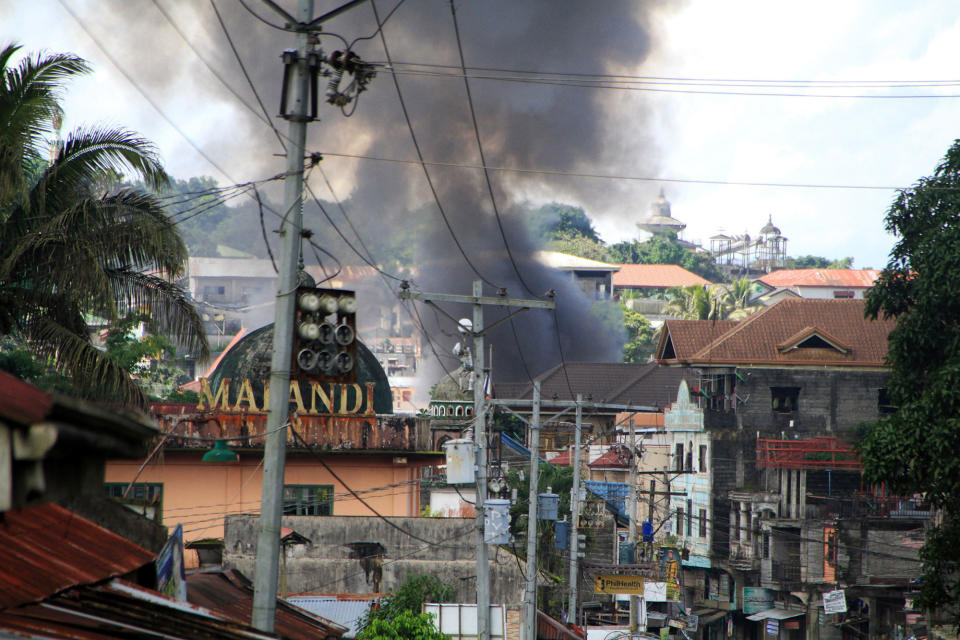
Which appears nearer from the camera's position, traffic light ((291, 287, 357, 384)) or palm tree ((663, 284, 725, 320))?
traffic light ((291, 287, 357, 384))

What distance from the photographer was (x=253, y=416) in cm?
2784

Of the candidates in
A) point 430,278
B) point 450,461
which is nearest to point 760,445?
point 450,461

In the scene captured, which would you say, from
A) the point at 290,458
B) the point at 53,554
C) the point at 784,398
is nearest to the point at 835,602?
the point at 784,398

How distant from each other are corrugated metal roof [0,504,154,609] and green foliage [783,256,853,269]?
16119 cm

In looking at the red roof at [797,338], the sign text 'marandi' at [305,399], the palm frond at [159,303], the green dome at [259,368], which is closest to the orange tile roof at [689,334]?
the red roof at [797,338]

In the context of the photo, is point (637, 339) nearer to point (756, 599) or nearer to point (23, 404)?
point (756, 599)

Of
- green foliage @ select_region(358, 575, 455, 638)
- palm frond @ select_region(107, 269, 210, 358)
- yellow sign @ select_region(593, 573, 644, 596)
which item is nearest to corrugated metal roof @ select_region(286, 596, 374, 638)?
green foliage @ select_region(358, 575, 455, 638)

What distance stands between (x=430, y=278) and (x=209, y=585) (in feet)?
279

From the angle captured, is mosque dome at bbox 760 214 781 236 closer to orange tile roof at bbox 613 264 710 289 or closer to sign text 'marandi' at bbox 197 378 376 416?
orange tile roof at bbox 613 264 710 289

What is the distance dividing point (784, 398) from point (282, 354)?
43.0 meters

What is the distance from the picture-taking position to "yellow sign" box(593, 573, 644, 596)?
33.8m

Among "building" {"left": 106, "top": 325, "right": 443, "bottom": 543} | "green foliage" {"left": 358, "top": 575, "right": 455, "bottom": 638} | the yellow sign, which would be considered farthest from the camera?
the yellow sign

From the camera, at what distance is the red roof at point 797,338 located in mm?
50062

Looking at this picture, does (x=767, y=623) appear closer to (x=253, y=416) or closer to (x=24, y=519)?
(x=253, y=416)
